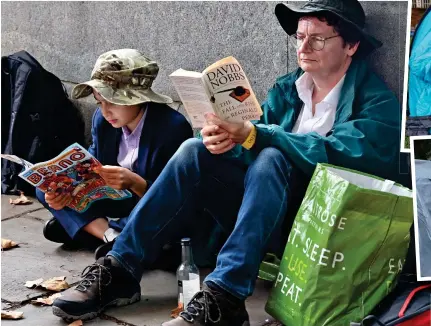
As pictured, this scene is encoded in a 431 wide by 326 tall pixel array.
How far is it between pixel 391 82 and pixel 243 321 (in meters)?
1.35

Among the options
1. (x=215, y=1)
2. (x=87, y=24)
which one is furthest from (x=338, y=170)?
(x=87, y=24)

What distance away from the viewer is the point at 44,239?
4883 millimetres

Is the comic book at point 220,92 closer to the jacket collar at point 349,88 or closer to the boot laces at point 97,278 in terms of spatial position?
the jacket collar at point 349,88

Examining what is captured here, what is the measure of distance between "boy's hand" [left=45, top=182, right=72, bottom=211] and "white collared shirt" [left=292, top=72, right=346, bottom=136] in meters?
1.23

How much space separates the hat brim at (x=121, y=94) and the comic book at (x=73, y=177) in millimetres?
332

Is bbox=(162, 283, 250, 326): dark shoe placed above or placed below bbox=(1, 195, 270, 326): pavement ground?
above

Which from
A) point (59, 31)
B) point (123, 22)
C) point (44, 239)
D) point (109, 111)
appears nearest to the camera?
point (109, 111)

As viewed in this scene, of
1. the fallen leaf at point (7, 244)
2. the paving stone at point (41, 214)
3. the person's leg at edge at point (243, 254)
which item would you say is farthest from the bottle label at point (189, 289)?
the paving stone at point (41, 214)

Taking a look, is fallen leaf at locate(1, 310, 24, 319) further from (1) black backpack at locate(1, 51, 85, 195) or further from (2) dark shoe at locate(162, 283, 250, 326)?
(1) black backpack at locate(1, 51, 85, 195)

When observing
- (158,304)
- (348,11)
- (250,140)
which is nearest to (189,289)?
(158,304)

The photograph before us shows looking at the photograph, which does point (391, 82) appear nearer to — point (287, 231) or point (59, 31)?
point (287, 231)

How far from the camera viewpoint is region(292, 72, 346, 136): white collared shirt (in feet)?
12.8

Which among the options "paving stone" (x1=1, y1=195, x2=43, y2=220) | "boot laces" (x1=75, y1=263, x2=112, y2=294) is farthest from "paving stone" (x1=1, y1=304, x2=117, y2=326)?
"paving stone" (x1=1, y1=195, x2=43, y2=220)

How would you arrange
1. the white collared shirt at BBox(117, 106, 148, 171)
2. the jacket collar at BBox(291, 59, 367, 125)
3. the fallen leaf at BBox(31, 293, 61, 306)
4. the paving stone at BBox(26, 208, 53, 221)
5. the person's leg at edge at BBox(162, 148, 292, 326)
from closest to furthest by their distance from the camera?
the person's leg at edge at BBox(162, 148, 292, 326), the jacket collar at BBox(291, 59, 367, 125), the fallen leaf at BBox(31, 293, 61, 306), the white collared shirt at BBox(117, 106, 148, 171), the paving stone at BBox(26, 208, 53, 221)
